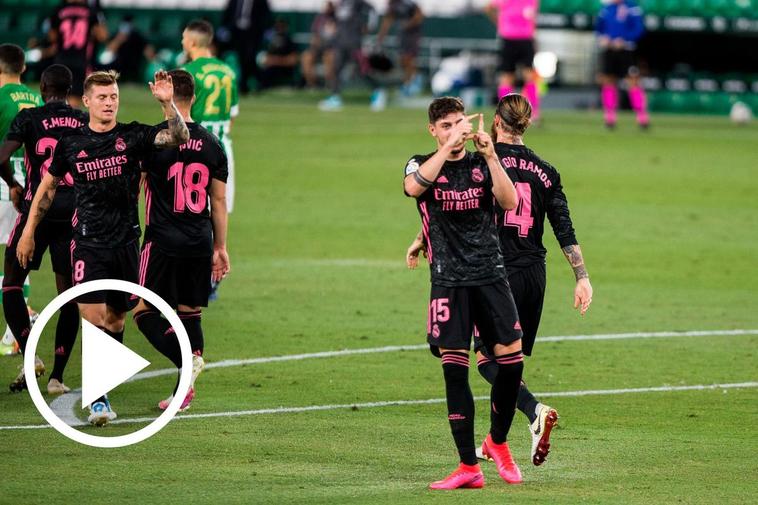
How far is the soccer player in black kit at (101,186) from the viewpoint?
9.13 metres

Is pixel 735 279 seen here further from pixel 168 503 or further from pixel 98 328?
pixel 168 503

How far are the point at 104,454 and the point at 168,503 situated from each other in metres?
1.19

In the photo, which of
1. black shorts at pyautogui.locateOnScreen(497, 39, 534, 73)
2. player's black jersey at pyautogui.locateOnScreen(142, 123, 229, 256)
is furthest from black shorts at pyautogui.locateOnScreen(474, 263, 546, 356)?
black shorts at pyautogui.locateOnScreen(497, 39, 534, 73)

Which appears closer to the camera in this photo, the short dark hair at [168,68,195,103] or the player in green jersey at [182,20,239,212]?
the short dark hair at [168,68,195,103]

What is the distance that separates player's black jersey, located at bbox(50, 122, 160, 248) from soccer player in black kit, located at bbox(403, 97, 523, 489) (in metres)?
2.18

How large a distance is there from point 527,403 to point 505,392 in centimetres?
55

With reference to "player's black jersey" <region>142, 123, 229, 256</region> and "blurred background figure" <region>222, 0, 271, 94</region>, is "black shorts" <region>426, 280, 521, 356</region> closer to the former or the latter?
"player's black jersey" <region>142, 123, 229, 256</region>

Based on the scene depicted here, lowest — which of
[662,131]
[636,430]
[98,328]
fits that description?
[662,131]

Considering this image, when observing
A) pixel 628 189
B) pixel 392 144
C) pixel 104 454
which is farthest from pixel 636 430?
pixel 392 144

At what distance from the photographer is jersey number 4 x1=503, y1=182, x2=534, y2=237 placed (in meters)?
8.72

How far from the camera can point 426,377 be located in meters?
11.1

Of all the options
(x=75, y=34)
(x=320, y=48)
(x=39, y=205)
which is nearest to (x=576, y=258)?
(x=39, y=205)

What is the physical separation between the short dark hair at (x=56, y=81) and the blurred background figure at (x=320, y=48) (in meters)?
24.3

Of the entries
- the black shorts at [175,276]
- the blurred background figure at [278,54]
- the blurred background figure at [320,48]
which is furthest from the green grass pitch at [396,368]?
the blurred background figure at [278,54]
